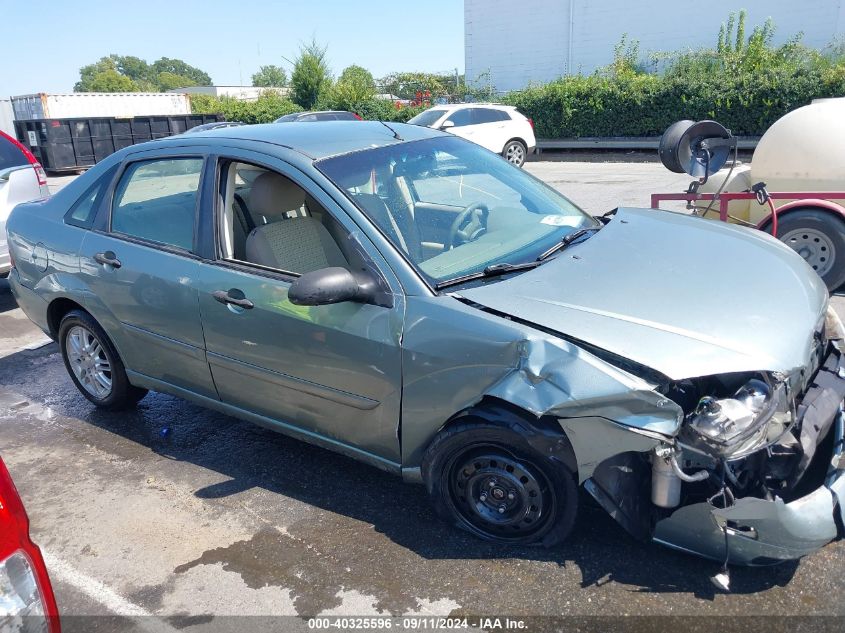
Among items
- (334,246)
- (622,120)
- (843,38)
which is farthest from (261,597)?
(843,38)

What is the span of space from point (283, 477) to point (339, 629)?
1175mm

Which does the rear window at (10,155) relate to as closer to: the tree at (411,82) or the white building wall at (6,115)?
the white building wall at (6,115)

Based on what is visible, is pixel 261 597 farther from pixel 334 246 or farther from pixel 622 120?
pixel 622 120

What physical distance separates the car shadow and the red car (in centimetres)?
163

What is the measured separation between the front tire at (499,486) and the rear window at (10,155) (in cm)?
634

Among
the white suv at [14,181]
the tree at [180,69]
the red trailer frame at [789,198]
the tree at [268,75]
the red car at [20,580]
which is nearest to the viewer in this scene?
the red car at [20,580]

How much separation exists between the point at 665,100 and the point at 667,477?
21.0 metres

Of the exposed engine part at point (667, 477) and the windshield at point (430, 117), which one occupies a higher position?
the windshield at point (430, 117)

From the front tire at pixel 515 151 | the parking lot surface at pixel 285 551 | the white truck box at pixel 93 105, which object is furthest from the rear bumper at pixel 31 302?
the white truck box at pixel 93 105

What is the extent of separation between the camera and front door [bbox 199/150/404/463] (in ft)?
9.96

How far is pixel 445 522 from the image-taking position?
3168 millimetres

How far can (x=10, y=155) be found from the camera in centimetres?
729

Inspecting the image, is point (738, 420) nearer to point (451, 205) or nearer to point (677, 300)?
point (677, 300)

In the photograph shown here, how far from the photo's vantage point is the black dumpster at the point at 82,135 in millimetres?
20641
